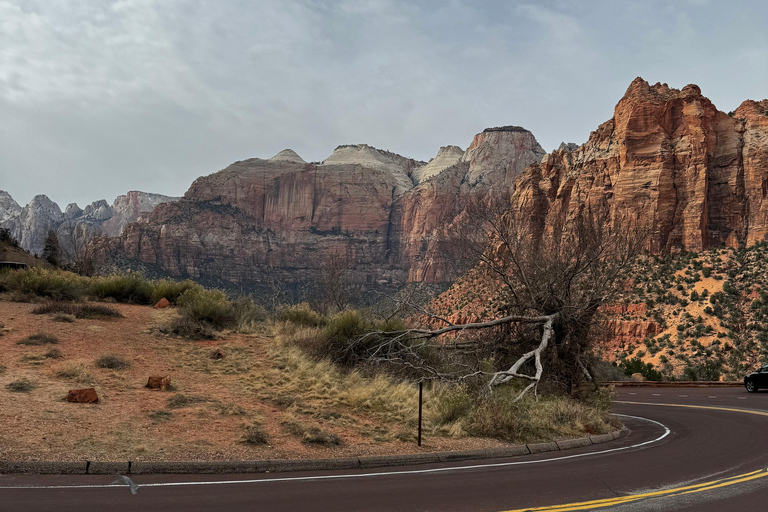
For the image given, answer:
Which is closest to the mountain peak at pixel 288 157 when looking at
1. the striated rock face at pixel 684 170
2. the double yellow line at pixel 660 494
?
the striated rock face at pixel 684 170

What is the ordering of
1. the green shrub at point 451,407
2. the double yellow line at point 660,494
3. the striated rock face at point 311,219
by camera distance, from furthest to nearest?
the striated rock face at point 311,219 → the green shrub at point 451,407 → the double yellow line at point 660,494

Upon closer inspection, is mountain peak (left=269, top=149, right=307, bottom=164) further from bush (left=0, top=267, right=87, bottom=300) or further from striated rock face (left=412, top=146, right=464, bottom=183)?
bush (left=0, top=267, right=87, bottom=300)

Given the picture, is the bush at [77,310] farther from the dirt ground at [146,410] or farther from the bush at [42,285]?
the bush at [42,285]

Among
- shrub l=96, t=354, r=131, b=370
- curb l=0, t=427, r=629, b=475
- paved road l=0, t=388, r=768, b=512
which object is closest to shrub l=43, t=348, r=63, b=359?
shrub l=96, t=354, r=131, b=370

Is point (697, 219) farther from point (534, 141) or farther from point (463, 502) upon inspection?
point (534, 141)

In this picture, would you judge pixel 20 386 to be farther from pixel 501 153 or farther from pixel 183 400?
pixel 501 153

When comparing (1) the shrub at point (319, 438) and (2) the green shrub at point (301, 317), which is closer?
(1) the shrub at point (319, 438)
